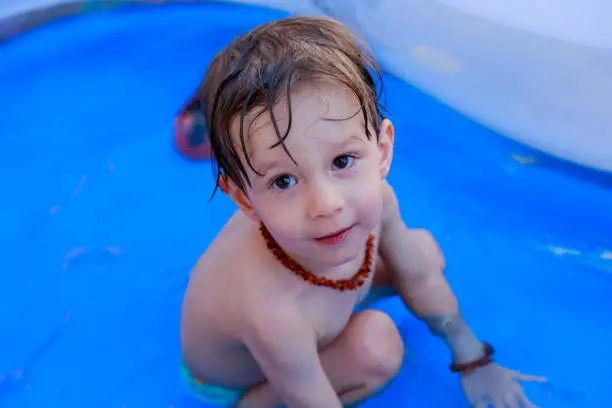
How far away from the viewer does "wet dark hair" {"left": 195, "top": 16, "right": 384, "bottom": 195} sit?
1.00 m

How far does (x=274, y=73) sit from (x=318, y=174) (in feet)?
0.50

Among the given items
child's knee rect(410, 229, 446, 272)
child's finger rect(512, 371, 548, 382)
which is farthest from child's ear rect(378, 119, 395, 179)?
child's finger rect(512, 371, 548, 382)

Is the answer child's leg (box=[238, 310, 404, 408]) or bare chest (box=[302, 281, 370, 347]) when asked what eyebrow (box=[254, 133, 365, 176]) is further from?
child's leg (box=[238, 310, 404, 408])

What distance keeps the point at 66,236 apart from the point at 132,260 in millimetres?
208

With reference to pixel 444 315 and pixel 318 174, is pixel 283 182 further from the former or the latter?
pixel 444 315

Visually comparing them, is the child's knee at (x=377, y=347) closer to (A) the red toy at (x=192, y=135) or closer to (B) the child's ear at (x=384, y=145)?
(B) the child's ear at (x=384, y=145)

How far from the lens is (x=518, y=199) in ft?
6.49

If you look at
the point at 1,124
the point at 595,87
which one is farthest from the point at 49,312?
the point at 595,87

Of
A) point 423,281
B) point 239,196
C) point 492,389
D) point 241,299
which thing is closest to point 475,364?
point 492,389

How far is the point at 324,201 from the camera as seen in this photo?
3.34ft

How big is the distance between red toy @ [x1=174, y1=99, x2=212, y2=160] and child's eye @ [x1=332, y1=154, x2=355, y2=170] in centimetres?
118

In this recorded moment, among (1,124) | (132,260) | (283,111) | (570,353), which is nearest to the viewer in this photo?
(283,111)

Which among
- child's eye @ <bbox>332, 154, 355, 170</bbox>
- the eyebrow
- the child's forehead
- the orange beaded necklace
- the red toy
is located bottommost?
the red toy

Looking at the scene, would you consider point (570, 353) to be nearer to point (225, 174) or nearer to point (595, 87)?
point (595, 87)
